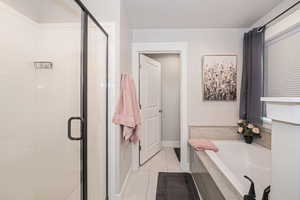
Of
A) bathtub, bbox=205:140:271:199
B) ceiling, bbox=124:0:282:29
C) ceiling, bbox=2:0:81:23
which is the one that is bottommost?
bathtub, bbox=205:140:271:199

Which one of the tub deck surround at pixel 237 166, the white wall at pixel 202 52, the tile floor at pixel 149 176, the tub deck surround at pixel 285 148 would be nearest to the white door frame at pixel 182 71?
the white wall at pixel 202 52

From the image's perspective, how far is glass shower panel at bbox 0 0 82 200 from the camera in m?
1.43

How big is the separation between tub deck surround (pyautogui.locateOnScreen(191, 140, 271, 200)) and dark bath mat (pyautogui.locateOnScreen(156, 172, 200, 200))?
0.85 ft

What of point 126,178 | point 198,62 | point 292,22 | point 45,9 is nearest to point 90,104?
point 45,9

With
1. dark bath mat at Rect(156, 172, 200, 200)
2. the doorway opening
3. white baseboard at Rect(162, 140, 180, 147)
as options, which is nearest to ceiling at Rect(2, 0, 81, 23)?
the doorway opening

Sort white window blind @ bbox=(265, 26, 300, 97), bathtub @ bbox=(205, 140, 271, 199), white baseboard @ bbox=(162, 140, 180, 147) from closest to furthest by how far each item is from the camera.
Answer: bathtub @ bbox=(205, 140, 271, 199) → white window blind @ bbox=(265, 26, 300, 97) → white baseboard @ bbox=(162, 140, 180, 147)

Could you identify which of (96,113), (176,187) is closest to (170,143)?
(176,187)

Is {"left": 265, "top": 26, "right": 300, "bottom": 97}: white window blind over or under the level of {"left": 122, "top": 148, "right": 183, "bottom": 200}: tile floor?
over

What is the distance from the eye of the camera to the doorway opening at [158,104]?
3.07 m

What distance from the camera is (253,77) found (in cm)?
254

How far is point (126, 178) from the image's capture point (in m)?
2.37

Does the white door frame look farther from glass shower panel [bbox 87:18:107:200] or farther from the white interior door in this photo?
glass shower panel [bbox 87:18:107:200]

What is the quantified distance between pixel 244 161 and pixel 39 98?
2674 mm

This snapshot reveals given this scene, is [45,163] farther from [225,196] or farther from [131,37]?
[131,37]
